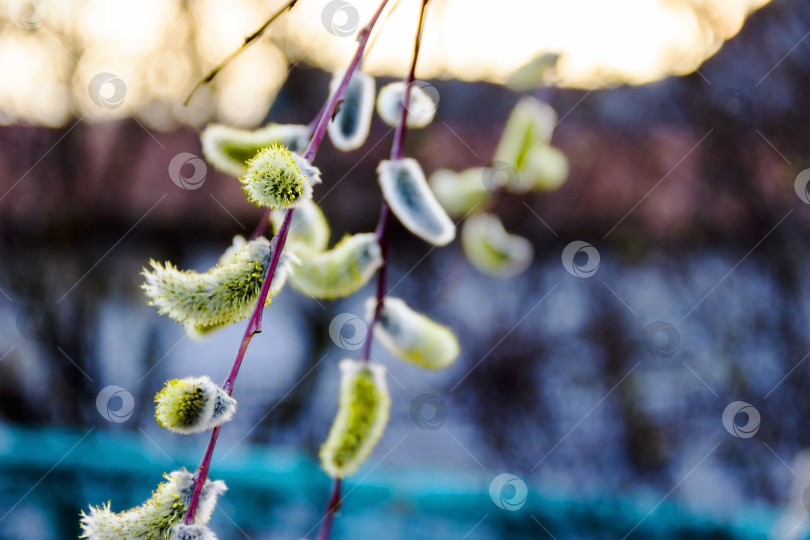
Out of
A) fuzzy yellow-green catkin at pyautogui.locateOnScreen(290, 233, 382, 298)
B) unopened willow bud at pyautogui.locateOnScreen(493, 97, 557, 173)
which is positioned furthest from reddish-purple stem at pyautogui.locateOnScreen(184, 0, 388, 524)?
unopened willow bud at pyautogui.locateOnScreen(493, 97, 557, 173)

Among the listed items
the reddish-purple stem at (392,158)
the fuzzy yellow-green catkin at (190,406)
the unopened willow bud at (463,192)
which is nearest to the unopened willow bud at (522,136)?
the unopened willow bud at (463,192)

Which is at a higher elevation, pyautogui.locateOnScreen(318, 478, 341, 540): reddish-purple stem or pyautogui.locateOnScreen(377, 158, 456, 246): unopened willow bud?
pyautogui.locateOnScreen(377, 158, 456, 246): unopened willow bud

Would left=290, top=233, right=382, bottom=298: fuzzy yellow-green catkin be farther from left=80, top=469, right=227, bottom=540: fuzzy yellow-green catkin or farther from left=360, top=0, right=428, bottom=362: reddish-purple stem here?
left=80, top=469, right=227, bottom=540: fuzzy yellow-green catkin

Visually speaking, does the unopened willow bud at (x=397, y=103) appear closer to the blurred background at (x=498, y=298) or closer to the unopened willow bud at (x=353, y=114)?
the unopened willow bud at (x=353, y=114)

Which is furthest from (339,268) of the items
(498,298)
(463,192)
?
(498,298)

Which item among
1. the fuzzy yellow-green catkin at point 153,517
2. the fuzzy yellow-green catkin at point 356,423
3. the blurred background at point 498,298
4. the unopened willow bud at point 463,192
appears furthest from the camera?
the blurred background at point 498,298

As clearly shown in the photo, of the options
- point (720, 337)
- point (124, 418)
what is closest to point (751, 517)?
point (720, 337)
